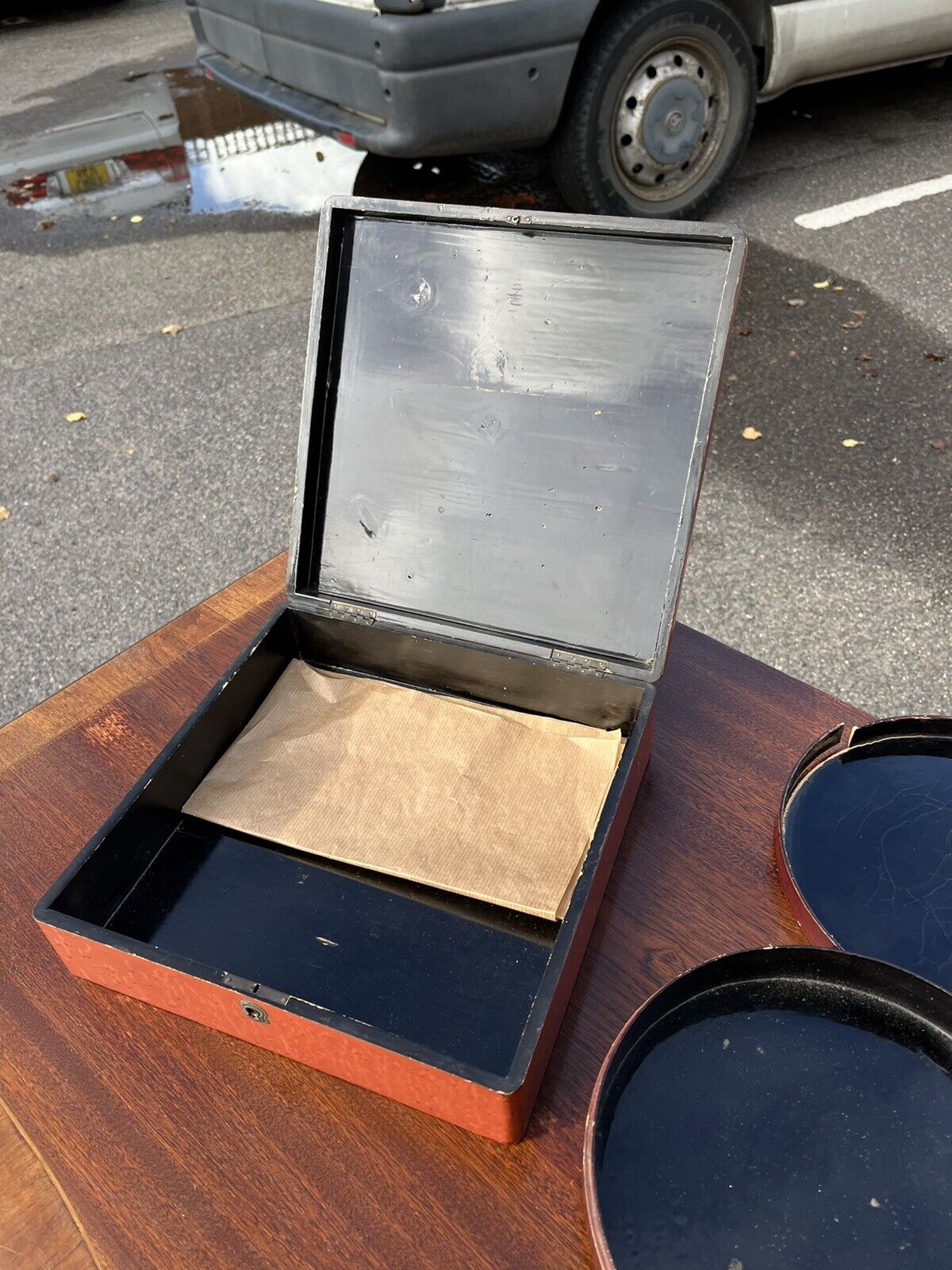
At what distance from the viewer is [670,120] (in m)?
3.51

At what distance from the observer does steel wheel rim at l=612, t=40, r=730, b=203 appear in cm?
341

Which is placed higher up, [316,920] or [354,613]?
[354,613]

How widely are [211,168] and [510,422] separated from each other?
4.45 metres

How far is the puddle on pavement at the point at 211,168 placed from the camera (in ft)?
13.8

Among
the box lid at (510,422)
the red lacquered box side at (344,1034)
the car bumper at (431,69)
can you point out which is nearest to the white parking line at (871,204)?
the car bumper at (431,69)

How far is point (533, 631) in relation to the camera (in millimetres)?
981

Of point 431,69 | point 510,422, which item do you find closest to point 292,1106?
point 510,422

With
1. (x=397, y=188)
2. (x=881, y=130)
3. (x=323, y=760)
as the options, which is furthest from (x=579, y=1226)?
(x=881, y=130)

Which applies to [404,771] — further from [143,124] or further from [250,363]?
[143,124]

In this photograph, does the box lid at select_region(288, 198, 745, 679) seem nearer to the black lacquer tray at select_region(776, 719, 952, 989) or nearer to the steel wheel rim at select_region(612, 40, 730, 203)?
the black lacquer tray at select_region(776, 719, 952, 989)

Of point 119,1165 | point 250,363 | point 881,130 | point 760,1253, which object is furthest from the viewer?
point 881,130

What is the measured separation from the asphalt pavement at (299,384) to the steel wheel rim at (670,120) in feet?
1.06

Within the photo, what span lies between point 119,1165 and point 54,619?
1945 mm

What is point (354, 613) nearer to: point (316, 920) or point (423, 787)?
point (423, 787)
